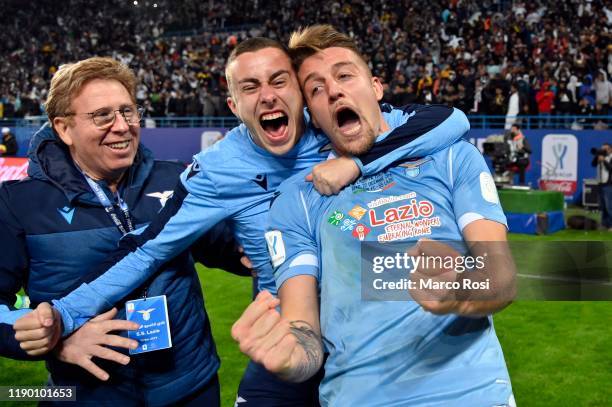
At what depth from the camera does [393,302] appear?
2.00m

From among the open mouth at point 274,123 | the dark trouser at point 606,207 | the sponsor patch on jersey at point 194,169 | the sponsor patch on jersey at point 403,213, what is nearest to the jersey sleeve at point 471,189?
the sponsor patch on jersey at point 403,213

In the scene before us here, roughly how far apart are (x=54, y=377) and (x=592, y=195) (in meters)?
13.1

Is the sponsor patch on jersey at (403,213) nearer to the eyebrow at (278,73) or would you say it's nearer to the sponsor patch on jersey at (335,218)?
the sponsor patch on jersey at (335,218)

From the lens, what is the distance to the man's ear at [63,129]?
9.10 feet

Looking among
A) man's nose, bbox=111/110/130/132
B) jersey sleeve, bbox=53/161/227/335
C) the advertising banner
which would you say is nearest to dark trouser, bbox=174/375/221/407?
jersey sleeve, bbox=53/161/227/335

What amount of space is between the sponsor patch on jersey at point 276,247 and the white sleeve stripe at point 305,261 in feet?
0.14

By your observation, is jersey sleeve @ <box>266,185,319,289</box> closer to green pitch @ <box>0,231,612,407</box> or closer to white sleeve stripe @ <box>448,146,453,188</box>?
white sleeve stripe @ <box>448,146,453,188</box>

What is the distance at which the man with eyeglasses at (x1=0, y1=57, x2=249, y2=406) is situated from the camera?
2.62m

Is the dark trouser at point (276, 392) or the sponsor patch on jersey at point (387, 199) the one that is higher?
the sponsor patch on jersey at point (387, 199)

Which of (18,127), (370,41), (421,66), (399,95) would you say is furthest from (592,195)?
(18,127)

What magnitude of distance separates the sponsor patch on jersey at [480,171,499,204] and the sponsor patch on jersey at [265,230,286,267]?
67 cm

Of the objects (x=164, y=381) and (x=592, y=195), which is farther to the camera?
(x=592, y=195)

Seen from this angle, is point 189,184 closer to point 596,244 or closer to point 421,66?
point 596,244

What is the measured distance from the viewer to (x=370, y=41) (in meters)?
24.0
